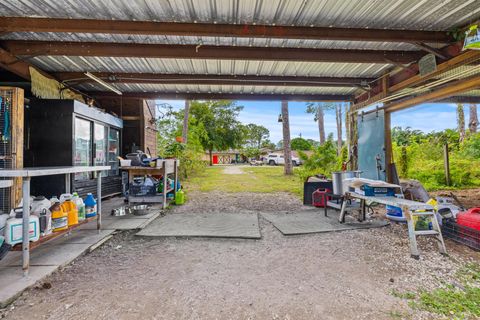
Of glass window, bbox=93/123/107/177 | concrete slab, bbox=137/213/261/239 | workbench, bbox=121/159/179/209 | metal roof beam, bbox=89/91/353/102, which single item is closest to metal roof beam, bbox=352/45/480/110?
metal roof beam, bbox=89/91/353/102

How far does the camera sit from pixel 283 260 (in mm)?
2777

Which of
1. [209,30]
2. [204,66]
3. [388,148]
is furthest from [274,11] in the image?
[388,148]

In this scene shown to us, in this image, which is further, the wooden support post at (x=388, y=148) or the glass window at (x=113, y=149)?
the glass window at (x=113, y=149)

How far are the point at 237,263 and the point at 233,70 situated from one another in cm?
403

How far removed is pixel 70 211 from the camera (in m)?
3.02

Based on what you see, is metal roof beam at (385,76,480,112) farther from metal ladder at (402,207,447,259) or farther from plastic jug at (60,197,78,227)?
plastic jug at (60,197,78,227)

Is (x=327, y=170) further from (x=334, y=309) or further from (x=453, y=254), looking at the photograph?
(x=334, y=309)

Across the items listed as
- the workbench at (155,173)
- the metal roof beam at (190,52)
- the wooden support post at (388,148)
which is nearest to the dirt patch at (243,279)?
the workbench at (155,173)

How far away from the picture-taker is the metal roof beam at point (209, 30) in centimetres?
317

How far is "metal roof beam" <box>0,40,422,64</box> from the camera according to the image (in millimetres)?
3971

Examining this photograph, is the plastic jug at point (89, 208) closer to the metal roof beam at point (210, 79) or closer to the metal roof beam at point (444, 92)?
the metal roof beam at point (210, 79)

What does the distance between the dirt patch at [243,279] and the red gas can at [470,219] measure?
350 millimetres

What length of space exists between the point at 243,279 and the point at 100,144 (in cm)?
563

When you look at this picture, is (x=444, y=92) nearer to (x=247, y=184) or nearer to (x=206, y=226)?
(x=206, y=226)
